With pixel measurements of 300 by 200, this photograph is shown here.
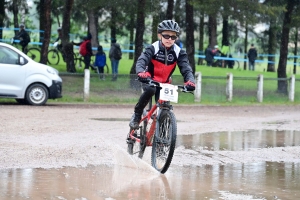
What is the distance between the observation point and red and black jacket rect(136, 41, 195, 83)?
32.6 feet

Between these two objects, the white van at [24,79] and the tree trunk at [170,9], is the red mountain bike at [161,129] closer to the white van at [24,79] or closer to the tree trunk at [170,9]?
the white van at [24,79]

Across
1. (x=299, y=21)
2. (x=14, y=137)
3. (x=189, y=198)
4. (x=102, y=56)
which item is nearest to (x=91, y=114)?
(x=14, y=137)

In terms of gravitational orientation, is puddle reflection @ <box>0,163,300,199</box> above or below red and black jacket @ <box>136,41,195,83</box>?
below

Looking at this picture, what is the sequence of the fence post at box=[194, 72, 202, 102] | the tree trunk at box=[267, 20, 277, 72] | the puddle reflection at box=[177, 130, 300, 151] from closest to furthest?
the puddle reflection at box=[177, 130, 300, 151]
the fence post at box=[194, 72, 202, 102]
the tree trunk at box=[267, 20, 277, 72]

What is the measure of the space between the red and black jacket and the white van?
1234 cm

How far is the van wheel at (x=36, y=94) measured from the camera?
22.3 m

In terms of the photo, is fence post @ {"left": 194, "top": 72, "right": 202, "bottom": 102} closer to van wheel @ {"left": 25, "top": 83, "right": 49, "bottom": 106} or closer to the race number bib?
van wheel @ {"left": 25, "top": 83, "right": 49, "bottom": 106}

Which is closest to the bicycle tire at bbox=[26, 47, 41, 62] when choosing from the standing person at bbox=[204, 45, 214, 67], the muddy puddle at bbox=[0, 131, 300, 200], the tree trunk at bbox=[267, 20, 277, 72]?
the standing person at bbox=[204, 45, 214, 67]

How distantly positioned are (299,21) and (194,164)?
945 inches

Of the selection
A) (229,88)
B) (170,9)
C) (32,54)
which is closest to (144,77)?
(229,88)

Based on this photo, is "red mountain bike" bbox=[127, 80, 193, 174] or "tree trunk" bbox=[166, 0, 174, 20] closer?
"red mountain bike" bbox=[127, 80, 193, 174]

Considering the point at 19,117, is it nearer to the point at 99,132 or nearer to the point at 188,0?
the point at 99,132

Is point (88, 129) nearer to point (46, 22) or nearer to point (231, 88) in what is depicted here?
point (231, 88)

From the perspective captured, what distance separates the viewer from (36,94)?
73.6ft
